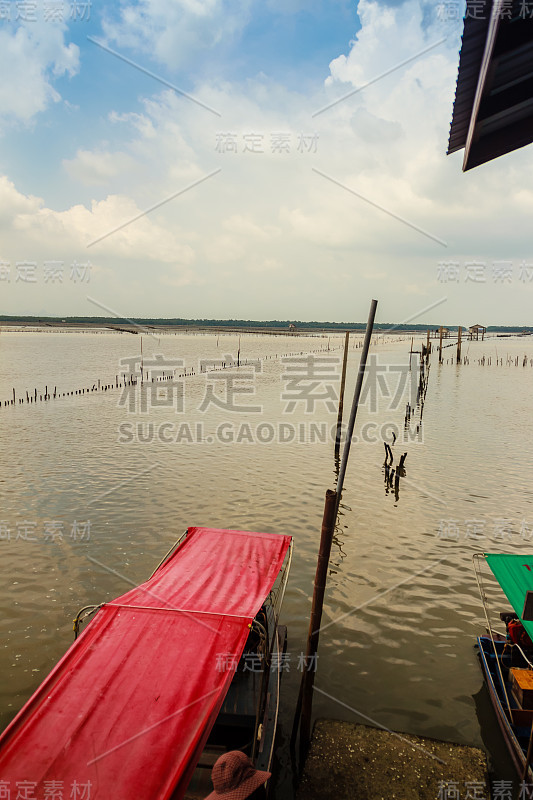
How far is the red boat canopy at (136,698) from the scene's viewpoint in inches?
190

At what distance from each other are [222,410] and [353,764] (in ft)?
90.2

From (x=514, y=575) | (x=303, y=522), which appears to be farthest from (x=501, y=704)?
(x=303, y=522)

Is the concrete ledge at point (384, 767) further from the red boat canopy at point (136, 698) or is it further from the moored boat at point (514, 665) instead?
the red boat canopy at point (136, 698)

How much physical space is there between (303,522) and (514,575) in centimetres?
742

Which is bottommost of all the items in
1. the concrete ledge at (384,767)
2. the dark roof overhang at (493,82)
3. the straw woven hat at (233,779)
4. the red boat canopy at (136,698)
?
the concrete ledge at (384,767)

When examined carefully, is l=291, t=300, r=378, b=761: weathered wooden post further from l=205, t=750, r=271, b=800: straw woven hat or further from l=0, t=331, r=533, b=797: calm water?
l=205, t=750, r=271, b=800: straw woven hat

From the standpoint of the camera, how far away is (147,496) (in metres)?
17.4

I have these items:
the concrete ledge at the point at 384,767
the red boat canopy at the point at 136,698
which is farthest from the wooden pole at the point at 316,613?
the red boat canopy at the point at 136,698

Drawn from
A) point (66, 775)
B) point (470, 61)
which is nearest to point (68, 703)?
point (66, 775)

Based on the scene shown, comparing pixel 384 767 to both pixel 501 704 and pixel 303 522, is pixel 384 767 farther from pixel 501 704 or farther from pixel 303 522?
pixel 303 522

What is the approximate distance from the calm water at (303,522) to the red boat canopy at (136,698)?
2.71 m

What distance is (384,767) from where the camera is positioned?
705cm

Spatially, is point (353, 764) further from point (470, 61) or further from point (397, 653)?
point (470, 61)

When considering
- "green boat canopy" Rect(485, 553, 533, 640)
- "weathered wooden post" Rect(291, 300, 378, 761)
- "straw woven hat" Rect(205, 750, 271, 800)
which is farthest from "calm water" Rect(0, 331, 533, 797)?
"straw woven hat" Rect(205, 750, 271, 800)
